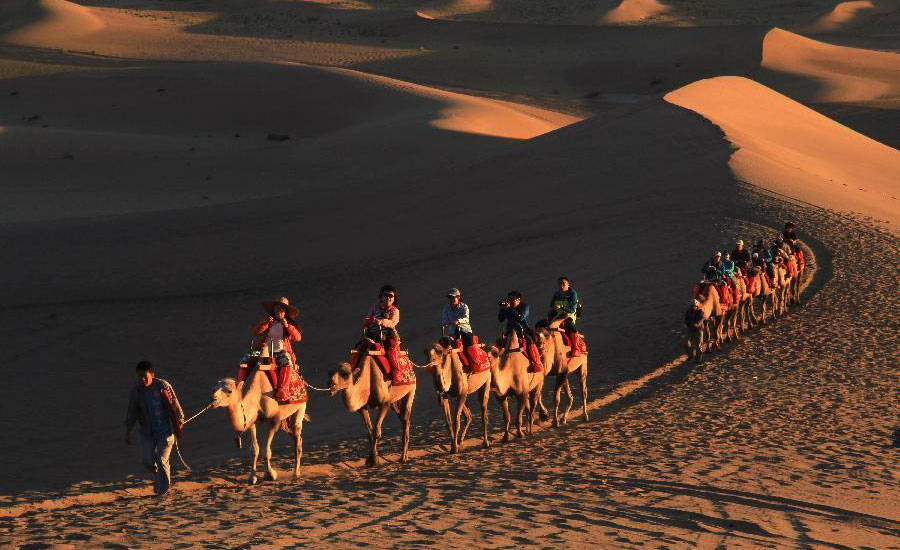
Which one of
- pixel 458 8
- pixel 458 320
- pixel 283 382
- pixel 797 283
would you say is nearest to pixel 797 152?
pixel 797 283

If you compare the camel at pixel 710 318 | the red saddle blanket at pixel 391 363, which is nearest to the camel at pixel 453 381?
the red saddle blanket at pixel 391 363

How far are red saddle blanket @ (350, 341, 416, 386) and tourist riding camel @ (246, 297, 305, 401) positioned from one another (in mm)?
824

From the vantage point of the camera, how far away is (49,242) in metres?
37.1

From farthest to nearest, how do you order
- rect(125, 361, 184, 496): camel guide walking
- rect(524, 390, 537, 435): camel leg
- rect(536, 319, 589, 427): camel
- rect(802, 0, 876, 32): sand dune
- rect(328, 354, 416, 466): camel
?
rect(802, 0, 876, 32): sand dune, rect(536, 319, 589, 427): camel, rect(524, 390, 537, 435): camel leg, rect(328, 354, 416, 466): camel, rect(125, 361, 184, 496): camel guide walking

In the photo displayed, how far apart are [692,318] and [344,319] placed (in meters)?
9.96

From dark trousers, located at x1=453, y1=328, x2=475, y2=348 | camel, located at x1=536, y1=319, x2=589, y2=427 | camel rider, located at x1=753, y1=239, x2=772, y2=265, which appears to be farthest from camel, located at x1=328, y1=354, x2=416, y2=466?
camel rider, located at x1=753, y1=239, x2=772, y2=265

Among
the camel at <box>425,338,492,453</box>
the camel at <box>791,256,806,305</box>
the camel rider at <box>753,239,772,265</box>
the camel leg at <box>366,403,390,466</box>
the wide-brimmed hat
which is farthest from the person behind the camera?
Answer: the camel at <box>791,256,806,305</box>

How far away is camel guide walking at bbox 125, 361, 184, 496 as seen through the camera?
46.2ft

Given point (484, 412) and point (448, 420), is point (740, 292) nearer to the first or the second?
point (484, 412)

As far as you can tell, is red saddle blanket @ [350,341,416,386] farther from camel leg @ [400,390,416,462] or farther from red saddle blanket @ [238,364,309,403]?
red saddle blanket @ [238,364,309,403]

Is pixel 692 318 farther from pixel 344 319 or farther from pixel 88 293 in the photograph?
pixel 88 293

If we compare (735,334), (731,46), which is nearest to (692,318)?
(735,334)

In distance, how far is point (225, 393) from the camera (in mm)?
14086

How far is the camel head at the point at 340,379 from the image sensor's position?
1507 centimetres
